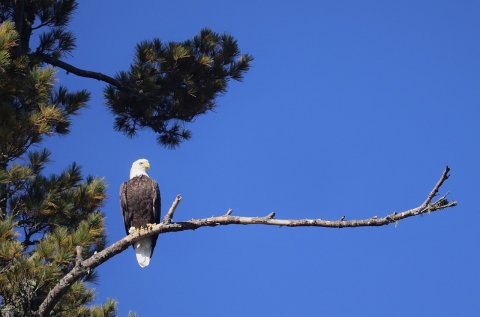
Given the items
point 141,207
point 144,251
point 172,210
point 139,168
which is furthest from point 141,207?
point 172,210

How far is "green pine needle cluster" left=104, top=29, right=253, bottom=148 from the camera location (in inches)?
298

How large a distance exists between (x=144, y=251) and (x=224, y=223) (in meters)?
2.51

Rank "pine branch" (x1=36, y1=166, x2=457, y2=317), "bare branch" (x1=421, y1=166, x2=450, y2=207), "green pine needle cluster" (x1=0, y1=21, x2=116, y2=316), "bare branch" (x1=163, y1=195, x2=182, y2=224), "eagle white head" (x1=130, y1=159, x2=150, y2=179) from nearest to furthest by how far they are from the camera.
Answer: "bare branch" (x1=421, y1=166, x2=450, y2=207), "pine branch" (x1=36, y1=166, x2=457, y2=317), "bare branch" (x1=163, y1=195, x2=182, y2=224), "green pine needle cluster" (x1=0, y1=21, x2=116, y2=316), "eagle white head" (x1=130, y1=159, x2=150, y2=179)

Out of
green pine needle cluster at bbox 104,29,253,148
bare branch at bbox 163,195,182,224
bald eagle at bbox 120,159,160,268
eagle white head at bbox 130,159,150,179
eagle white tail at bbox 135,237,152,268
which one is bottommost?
bare branch at bbox 163,195,182,224

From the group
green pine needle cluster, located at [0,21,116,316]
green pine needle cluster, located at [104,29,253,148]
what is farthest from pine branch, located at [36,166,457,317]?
green pine needle cluster, located at [104,29,253,148]

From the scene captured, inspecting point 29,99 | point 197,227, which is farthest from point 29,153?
point 197,227

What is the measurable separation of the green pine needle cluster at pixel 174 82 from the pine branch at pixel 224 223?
3205mm

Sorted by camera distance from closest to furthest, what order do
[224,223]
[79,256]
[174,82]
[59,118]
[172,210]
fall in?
[224,223], [172,210], [79,256], [59,118], [174,82]

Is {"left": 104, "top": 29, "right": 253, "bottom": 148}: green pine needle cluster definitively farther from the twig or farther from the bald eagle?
the twig

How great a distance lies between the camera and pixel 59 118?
19.7ft

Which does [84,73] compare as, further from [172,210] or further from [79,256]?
[172,210]

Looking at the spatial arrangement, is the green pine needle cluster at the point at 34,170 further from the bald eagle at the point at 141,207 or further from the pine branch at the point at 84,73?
the pine branch at the point at 84,73

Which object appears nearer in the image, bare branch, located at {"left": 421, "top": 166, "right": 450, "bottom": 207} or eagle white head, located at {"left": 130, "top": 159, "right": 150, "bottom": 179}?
bare branch, located at {"left": 421, "top": 166, "right": 450, "bottom": 207}

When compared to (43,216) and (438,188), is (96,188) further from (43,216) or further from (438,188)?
(438,188)
